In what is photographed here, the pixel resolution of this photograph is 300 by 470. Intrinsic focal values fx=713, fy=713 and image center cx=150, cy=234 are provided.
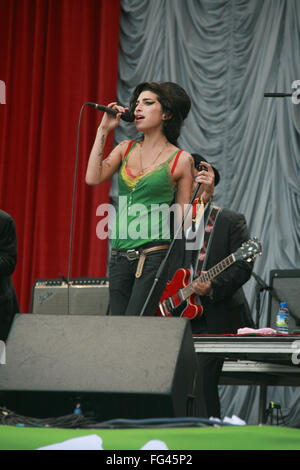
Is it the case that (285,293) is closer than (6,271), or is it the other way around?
(6,271)

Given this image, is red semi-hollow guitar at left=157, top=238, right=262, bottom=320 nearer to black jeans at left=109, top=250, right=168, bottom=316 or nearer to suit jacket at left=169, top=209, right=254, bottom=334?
suit jacket at left=169, top=209, right=254, bottom=334

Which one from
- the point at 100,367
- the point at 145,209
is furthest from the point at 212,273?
the point at 100,367

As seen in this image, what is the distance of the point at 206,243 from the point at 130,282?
3.15ft

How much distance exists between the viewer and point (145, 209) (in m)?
2.37

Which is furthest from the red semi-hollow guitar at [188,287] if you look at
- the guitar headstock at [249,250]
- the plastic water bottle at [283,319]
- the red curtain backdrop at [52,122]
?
the red curtain backdrop at [52,122]

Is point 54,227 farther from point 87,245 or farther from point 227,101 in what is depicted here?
point 227,101

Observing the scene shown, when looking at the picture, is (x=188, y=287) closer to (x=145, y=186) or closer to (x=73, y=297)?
(x=145, y=186)

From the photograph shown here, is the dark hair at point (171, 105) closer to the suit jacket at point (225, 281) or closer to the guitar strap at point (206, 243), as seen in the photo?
the suit jacket at point (225, 281)

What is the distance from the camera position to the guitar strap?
3.24 meters

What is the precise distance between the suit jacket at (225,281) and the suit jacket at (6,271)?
2.62 feet

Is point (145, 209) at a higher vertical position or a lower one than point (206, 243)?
higher

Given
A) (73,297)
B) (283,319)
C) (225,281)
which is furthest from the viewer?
(73,297)

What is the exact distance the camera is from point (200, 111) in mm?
5090
